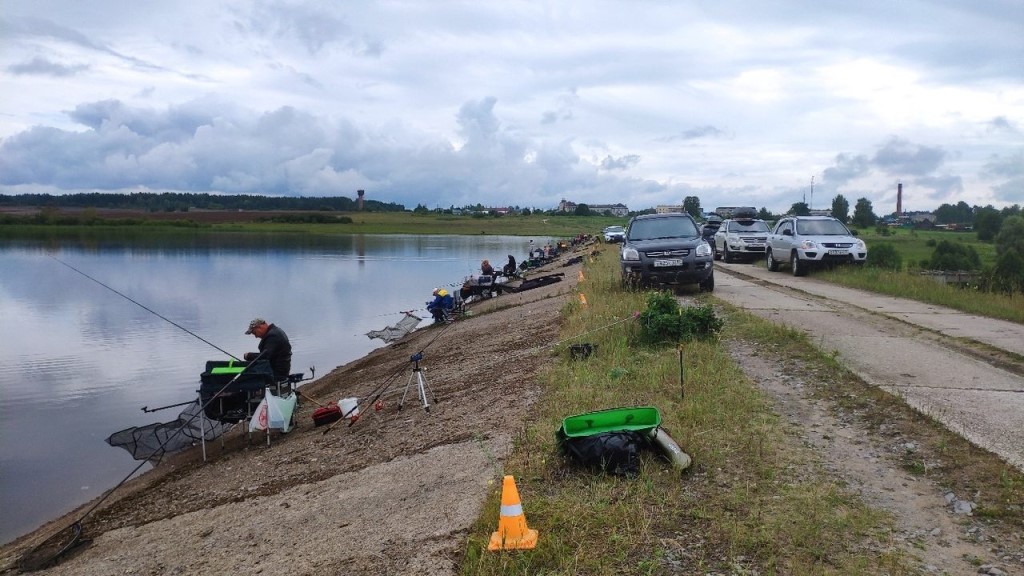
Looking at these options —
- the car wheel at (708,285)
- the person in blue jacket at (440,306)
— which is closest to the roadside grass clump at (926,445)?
the car wheel at (708,285)

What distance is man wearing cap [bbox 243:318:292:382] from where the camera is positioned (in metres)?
11.0

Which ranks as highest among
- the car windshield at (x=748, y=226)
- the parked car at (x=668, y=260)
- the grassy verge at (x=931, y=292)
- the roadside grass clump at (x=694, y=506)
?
the car windshield at (x=748, y=226)

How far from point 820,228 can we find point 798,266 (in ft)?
4.63

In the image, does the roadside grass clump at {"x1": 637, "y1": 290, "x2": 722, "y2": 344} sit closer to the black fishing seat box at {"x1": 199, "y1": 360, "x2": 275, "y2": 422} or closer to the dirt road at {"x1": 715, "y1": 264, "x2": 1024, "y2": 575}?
the dirt road at {"x1": 715, "y1": 264, "x2": 1024, "y2": 575}

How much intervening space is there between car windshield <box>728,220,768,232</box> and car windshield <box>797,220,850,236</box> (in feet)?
23.6

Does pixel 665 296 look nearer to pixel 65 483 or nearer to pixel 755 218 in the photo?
pixel 65 483

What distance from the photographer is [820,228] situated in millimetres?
21562

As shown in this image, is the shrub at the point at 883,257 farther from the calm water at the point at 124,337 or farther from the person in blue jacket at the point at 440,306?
the calm water at the point at 124,337

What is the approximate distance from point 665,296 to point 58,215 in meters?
131

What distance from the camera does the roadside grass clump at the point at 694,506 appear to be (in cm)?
422

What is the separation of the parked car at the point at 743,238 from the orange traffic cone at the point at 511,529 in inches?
986

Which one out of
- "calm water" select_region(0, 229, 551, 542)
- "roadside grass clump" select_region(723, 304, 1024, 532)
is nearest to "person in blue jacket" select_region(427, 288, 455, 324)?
"calm water" select_region(0, 229, 551, 542)

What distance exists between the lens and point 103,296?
33.0 metres

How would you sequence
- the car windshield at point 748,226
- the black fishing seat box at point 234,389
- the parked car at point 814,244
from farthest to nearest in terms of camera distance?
the car windshield at point 748,226
the parked car at point 814,244
the black fishing seat box at point 234,389
